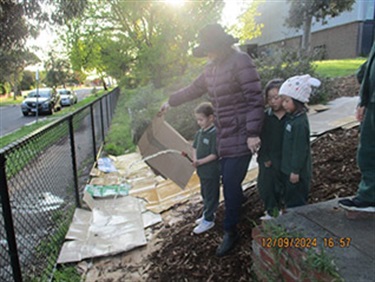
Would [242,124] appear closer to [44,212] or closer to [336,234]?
[336,234]

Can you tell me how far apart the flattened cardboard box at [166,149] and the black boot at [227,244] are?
0.96 metres

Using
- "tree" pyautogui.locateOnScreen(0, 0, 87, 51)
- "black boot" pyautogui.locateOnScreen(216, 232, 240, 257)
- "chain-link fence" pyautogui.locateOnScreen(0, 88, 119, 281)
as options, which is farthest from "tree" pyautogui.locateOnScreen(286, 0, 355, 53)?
"black boot" pyautogui.locateOnScreen(216, 232, 240, 257)

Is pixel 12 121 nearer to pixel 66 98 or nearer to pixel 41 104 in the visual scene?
pixel 41 104

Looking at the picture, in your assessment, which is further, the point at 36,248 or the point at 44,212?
the point at 44,212

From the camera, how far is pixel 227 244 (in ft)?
8.16

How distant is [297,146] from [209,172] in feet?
2.86

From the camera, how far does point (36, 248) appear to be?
2.86 meters

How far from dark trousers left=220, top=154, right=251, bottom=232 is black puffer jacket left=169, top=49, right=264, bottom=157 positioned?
62 millimetres

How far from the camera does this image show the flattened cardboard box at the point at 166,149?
10.9 feet

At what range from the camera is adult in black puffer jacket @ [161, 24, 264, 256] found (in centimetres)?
225

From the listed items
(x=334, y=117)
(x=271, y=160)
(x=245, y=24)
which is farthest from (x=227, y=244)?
(x=245, y=24)

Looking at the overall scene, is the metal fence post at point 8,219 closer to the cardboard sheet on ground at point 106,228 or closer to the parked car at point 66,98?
the cardboard sheet on ground at point 106,228

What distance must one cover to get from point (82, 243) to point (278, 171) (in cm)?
211

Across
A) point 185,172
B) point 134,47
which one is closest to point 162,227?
point 185,172
